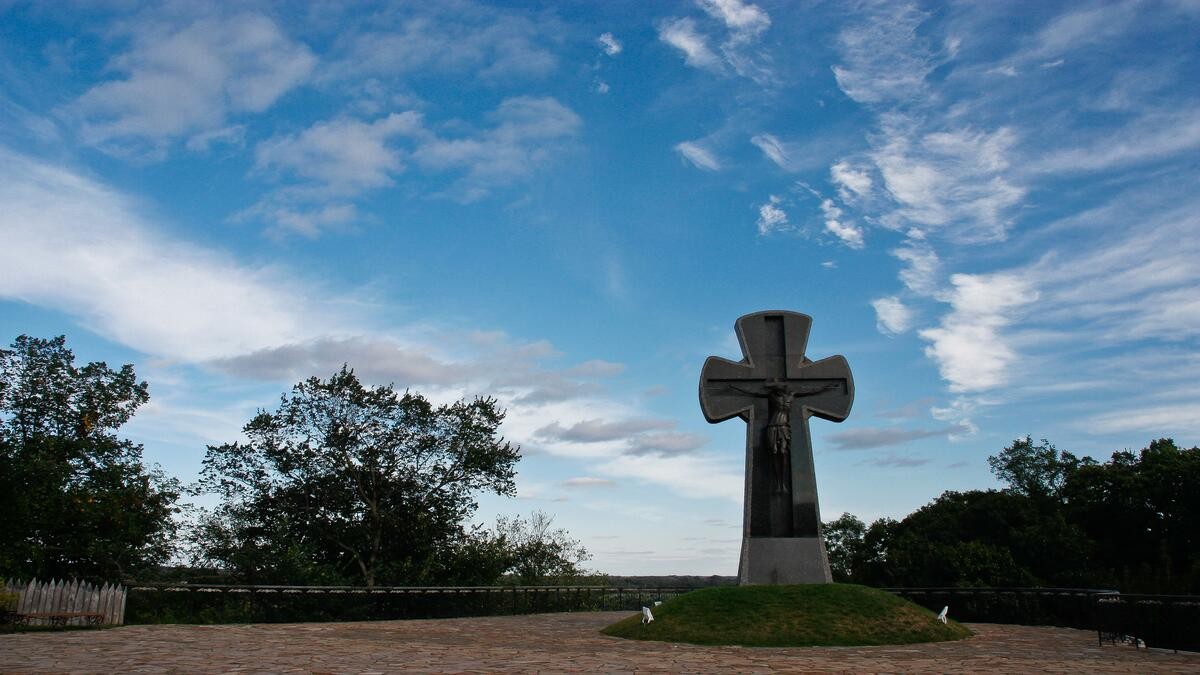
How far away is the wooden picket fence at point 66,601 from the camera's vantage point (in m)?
15.5

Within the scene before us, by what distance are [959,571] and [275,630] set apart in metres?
21.5

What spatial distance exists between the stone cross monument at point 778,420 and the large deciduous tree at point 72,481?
15415 mm

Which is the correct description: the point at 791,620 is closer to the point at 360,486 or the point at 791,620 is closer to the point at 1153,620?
the point at 1153,620

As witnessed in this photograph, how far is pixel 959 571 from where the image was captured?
2797 cm

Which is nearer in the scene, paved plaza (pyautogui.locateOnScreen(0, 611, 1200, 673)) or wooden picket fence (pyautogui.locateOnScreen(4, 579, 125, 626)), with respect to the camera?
paved plaza (pyautogui.locateOnScreen(0, 611, 1200, 673))

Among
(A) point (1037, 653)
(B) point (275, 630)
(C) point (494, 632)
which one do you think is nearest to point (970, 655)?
(A) point (1037, 653)

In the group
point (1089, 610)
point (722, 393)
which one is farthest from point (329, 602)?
point (1089, 610)

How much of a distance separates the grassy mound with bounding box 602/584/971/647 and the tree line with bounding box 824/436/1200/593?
1311 centimetres

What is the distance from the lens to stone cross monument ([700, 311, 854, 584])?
60.8 feet

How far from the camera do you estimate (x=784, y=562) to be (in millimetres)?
18438

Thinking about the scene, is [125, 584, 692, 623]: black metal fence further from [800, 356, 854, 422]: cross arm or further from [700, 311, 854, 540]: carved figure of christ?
[800, 356, 854, 422]: cross arm

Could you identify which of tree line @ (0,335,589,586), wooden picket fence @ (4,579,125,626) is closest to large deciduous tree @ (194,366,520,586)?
tree line @ (0,335,589,586)

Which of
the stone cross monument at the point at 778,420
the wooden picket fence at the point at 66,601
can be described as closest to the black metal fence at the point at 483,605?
the wooden picket fence at the point at 66,601

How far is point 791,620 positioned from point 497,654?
5276mm
